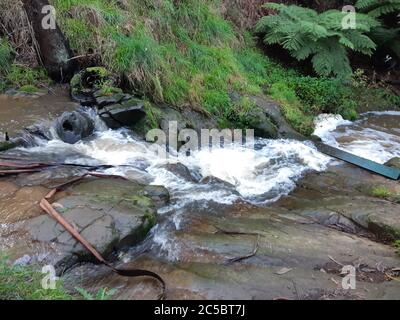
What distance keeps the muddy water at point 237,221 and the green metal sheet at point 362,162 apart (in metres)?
0.21

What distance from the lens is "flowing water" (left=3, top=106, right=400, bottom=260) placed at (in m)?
4.55

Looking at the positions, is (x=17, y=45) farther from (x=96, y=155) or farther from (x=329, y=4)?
(x=329, y=4)

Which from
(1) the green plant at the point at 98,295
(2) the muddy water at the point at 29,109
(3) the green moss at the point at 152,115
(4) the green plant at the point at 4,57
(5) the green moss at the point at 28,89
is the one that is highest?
(4) the green plant at the point at 4,57

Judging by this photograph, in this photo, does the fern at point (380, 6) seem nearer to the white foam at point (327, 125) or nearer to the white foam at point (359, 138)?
the white foam at point (359, 138)

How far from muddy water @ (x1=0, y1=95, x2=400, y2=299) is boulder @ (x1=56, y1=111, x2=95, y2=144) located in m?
0.16

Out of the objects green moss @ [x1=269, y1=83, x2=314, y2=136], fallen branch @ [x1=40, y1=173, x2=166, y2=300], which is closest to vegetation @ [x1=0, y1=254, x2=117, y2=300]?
fallen branch @ [x1=40, y1=173, x2=166, y2=300]

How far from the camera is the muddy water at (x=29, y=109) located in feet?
18.2

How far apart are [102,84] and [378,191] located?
174 inches

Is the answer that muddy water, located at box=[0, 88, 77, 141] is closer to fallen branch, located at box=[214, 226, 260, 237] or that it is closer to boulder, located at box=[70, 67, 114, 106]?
boulder, located at box=[70, 67, 114, 106]

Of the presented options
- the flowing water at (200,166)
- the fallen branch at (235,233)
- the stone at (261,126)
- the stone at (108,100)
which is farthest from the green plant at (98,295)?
the stone at (261,126)

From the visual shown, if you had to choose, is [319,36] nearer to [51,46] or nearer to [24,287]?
[51,46]

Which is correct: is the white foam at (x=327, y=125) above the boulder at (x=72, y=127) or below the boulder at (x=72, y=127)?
below

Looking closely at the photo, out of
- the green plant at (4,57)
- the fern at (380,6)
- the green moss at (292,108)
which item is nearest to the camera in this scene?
the green plant at (4,57)

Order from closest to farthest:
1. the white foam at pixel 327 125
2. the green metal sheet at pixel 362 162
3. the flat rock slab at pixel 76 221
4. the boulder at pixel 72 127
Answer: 1. the flat rock slab at pixel 76 221
2. the boulder at pixel 72 127
3. the green metal sheet at pixel 362 162
4. the white foam at pixel 327 125
